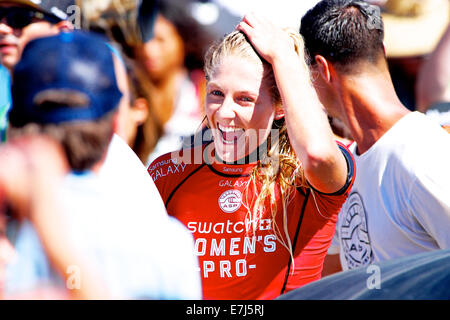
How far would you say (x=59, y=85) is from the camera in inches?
42.9

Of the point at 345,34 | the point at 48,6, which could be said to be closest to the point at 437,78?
the point at 345,34

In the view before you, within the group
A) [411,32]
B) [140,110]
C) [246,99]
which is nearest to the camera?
[246,99]

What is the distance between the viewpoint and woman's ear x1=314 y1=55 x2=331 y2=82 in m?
2.40

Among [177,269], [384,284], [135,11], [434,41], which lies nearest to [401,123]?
[384,284]

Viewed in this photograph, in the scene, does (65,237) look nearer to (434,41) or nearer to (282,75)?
(282,75)

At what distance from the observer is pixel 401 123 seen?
221 cm

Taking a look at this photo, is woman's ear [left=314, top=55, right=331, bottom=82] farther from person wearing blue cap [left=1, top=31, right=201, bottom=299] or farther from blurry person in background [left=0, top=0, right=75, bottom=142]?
person wearing blue cap [left=1, top=31, right=201, bottom=299]

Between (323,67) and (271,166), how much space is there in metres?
0.59

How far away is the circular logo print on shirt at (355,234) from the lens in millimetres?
2199

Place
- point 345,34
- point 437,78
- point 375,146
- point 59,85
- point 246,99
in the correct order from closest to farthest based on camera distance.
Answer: point 59,85
point 246,99
point 375,146
point 345,34
point 437,78

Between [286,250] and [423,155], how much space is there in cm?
60

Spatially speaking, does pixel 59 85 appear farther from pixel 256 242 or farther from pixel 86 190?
pixel 256 242

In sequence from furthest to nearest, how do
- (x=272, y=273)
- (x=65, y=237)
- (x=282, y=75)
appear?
(x=272, y=273), (x=282, y=75), (x=65, y=237)

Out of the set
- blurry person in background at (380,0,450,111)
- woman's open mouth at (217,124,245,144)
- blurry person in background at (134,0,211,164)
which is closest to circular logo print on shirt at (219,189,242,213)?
woman's open mouth at (217,124,245,144)
